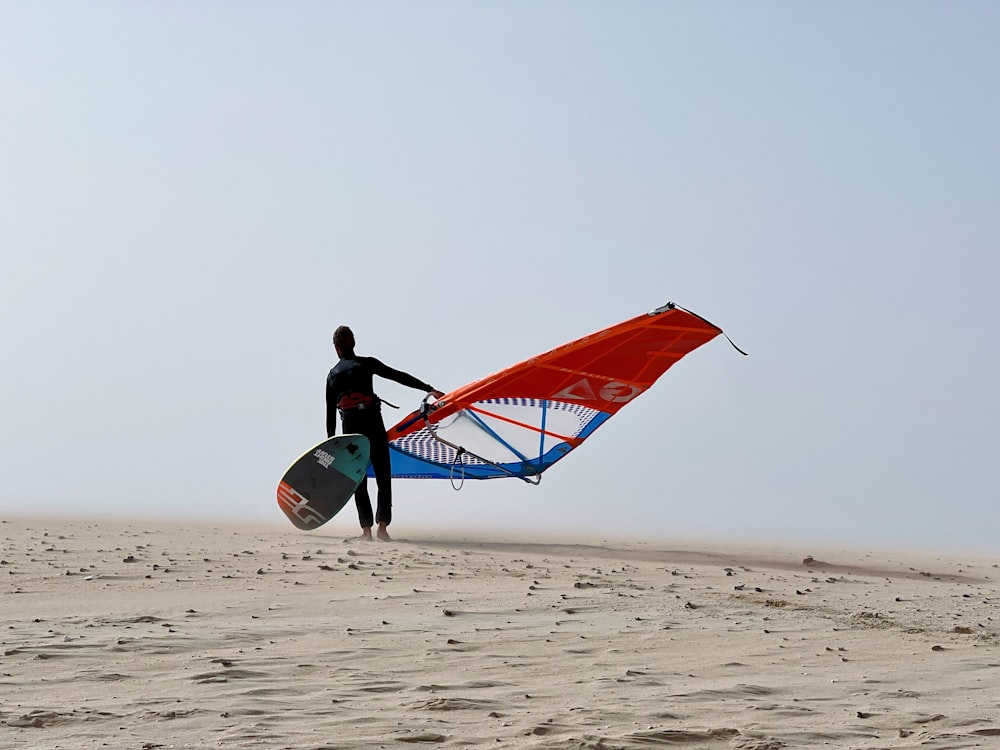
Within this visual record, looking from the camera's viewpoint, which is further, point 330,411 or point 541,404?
point 541,404

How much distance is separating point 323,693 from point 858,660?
6.94 feet

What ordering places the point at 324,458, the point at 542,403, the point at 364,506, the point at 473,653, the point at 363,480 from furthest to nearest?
the point at 542,403, the point at 364,506, the point at 363,480, the point at 324,458, the point at 473,653

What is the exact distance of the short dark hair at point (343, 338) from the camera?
9.03 meters

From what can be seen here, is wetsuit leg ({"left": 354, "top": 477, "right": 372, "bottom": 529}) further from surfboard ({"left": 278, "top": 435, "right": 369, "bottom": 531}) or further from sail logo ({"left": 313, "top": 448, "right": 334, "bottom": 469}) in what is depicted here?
sail logo ({"left": 313, "top": 448, "right": 334, "bottom": 469})

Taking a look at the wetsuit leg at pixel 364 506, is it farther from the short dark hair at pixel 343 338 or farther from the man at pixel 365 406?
the short dark hair at pixel 343 338

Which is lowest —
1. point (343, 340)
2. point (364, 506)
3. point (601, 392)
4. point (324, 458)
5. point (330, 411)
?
point (364, 506)

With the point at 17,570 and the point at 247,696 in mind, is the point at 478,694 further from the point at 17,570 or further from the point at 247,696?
the point at 17,570

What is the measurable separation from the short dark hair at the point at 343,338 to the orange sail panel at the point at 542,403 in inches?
32.4

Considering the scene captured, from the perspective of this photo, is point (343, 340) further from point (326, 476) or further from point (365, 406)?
point (326, 476)

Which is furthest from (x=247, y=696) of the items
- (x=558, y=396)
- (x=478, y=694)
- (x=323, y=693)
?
(x=558, y=396)

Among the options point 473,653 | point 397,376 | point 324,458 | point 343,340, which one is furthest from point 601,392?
point 473,653

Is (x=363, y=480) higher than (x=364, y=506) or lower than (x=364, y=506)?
higher

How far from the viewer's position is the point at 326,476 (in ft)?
29.1

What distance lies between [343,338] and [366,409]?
0.58 m
